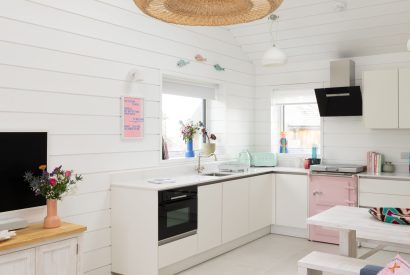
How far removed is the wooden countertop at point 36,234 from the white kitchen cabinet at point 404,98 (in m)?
3.73

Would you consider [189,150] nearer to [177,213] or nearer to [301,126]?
[177,213]

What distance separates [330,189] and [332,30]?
1.95 metres

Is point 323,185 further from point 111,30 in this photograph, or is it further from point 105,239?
point 111,30

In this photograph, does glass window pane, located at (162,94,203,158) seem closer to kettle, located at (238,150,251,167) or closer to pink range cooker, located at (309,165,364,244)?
kettle, located at (238,150,251,167)

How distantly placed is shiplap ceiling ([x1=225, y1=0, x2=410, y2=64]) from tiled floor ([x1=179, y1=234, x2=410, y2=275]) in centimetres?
248

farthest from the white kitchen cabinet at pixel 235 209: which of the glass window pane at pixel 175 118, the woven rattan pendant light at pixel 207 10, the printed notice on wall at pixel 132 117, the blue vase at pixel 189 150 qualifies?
the woven rattan pendant light at pixel 207 10

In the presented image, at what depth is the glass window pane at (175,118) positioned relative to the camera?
194 inches

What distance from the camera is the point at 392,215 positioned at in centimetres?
298

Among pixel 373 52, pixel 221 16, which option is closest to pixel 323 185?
pixel 373 52

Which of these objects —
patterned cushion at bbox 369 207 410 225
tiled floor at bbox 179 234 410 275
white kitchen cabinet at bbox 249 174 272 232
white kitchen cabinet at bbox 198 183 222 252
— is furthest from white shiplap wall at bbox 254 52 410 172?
patterned cushion at bbox 369 207 410 225

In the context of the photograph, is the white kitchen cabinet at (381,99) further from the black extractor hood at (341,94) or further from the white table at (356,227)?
the white table at (356,227)

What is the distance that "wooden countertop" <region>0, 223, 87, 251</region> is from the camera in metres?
2.61

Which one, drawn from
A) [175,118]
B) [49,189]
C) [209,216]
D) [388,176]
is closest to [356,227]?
[209,216]

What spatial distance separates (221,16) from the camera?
1.68 metres
